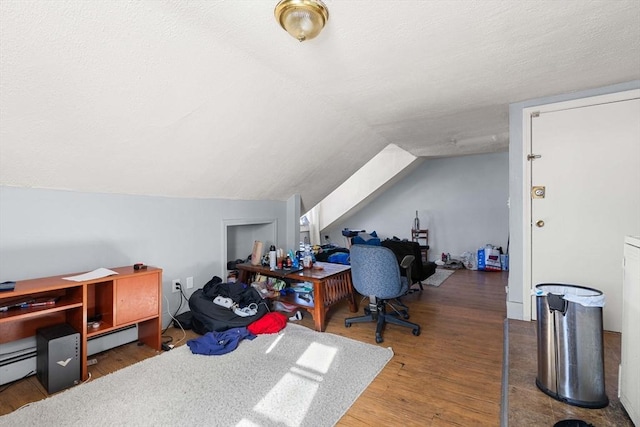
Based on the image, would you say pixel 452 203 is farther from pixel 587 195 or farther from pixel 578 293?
pixel 578 293

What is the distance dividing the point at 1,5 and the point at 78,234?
1.61 metres

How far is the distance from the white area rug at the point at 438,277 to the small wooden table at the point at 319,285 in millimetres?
1823

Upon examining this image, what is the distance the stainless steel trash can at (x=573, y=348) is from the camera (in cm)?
144

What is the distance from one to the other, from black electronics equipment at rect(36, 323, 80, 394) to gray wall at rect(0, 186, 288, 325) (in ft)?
1.52

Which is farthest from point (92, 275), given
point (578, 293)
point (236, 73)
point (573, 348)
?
point (578, 293)

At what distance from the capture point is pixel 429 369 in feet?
6.96

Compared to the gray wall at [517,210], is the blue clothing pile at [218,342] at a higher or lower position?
lower

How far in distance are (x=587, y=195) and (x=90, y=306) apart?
4.18 m

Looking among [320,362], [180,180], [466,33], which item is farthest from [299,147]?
[320,362]

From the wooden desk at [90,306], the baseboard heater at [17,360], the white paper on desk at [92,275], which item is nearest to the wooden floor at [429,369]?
the baseboard heater at [17,360]

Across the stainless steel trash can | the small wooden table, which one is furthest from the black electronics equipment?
the stainless steel trash can

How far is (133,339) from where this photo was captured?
2.62 m

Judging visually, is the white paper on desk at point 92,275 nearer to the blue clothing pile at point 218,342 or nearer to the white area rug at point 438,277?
the blue clothing pile at point 218,342

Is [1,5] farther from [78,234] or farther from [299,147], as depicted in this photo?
[299,147]
